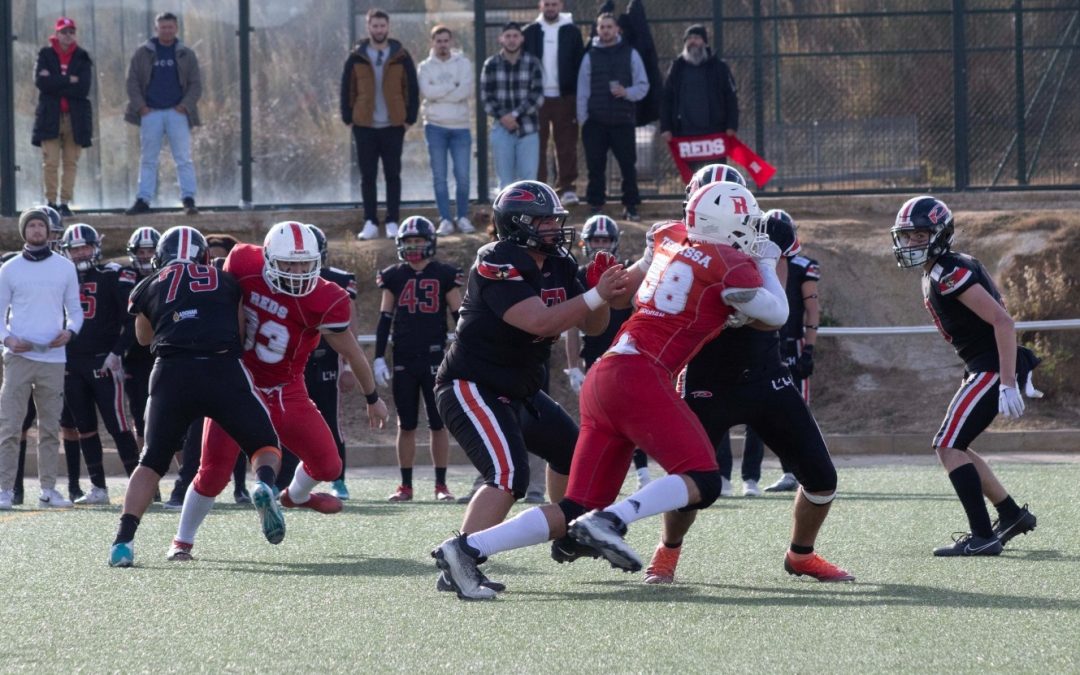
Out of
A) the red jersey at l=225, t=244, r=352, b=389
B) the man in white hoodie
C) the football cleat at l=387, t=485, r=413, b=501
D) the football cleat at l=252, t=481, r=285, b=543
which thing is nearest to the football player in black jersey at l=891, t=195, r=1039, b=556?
the red jersey at l=225, t=244, r=352, b=389

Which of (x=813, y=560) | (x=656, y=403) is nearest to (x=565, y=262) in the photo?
(x=656, y=403)

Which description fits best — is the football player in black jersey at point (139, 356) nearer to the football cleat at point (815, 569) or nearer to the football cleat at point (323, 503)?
the football cleat at point (323, 503)

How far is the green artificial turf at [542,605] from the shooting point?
5.10 m

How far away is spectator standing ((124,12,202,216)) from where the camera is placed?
632 inches

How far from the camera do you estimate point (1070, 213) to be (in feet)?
54.6

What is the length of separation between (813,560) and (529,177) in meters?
9.67

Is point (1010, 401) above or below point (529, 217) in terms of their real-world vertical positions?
below

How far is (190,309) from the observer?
7.43m

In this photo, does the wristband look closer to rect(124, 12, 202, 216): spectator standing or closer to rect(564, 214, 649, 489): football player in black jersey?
rect(564, 214, 649, 489): football player in black jersey

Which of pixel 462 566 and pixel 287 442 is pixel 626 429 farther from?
pixel 287 442

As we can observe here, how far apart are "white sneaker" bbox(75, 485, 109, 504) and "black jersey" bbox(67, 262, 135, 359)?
3.03 feet

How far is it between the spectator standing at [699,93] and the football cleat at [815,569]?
376 inches

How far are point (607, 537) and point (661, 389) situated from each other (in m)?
0.68

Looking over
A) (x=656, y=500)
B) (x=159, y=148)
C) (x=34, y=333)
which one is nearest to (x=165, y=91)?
(x=159, y=148)
